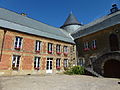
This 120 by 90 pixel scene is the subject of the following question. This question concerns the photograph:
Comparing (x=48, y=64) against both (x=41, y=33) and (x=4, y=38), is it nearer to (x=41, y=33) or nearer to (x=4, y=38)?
(x=41, y=33)

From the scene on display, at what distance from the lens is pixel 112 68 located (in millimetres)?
12461

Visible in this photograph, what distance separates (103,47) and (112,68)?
8.48ft

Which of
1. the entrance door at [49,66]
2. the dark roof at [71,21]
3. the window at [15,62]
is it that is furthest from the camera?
the dark roof at [71,21]

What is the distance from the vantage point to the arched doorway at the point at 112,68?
39.7 ft

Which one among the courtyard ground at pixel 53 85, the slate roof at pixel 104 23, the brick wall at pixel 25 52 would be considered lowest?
the courtyard ground at pixel 53 85

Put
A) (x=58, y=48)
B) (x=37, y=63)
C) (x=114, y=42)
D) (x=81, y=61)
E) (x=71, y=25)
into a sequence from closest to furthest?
(x=114, y=42) < (x=37, y=63) < (x=58, y=48) < (x=81, y=61) < (x=71, y=25)

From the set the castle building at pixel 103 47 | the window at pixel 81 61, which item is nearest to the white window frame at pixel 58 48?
the castle building at pixel 103 47

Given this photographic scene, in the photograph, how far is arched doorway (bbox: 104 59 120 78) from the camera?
39.7 feet

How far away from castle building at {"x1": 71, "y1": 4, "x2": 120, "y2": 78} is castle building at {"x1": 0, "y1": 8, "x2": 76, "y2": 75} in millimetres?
2106

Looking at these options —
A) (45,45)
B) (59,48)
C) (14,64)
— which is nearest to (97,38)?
(59,48)

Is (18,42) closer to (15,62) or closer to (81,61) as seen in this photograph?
(15,62)

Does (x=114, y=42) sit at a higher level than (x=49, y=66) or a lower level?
higher

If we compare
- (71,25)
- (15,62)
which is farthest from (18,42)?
(71,25)

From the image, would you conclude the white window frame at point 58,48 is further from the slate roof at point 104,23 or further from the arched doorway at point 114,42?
the arched doorway at point 114,42
